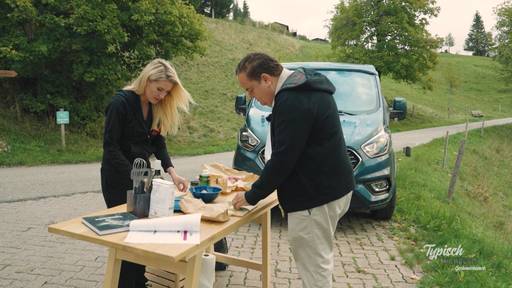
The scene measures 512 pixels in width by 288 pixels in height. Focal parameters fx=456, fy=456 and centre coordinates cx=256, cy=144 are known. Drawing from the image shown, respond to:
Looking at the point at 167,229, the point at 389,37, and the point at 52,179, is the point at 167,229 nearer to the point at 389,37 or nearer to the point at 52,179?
the point at 52,179

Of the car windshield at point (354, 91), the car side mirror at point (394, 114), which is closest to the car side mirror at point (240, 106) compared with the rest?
the car windshield at point (354, 91)

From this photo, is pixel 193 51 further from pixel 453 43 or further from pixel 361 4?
pixel 453 43

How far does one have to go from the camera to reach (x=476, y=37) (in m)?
97.4

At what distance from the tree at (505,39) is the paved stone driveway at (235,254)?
1090 inches

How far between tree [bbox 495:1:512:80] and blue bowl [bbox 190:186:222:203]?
3069 centimetres

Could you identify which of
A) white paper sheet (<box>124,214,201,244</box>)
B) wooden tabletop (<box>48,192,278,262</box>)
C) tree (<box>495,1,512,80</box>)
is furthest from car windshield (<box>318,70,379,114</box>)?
tree (<box>495,1,512,80</box>)

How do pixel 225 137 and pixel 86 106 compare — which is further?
pixel 225 137

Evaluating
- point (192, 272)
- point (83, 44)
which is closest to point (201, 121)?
point (83, 44)

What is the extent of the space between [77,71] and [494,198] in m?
12.4

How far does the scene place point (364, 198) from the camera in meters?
5.87

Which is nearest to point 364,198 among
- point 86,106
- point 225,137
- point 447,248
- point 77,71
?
point 447,248

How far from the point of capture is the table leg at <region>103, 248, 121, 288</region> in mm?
2779

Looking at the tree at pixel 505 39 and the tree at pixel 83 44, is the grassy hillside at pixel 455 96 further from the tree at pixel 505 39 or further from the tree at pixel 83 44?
the tree at pixel 83 44

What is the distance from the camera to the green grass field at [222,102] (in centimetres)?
1290
